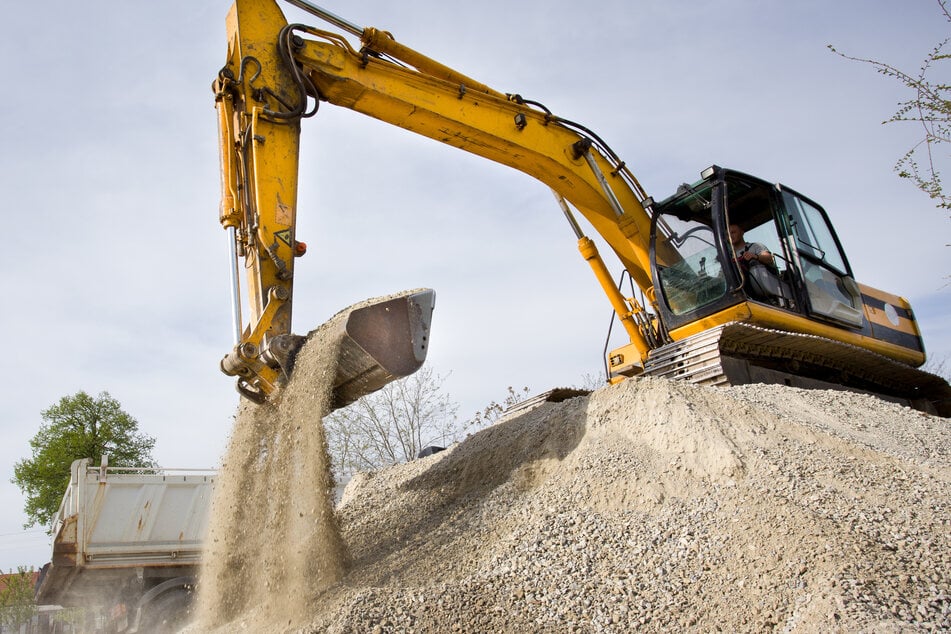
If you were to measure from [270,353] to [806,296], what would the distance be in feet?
18.3

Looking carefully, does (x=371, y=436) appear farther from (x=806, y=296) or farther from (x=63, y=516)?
(x=806, y=296)

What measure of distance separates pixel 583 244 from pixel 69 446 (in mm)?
20399

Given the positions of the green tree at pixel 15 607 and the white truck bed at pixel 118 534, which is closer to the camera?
the white truck bed at pixel 118 534

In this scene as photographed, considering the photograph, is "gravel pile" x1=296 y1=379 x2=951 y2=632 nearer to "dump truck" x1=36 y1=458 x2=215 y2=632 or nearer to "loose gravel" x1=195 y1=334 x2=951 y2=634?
"loose gravel" x1=195 y1=334 x2=951 y2=634

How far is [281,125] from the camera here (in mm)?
4895

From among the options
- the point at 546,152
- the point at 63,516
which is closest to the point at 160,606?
the point at 63,516

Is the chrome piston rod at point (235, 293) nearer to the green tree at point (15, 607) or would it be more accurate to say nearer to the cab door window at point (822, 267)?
the cab door window at point (822, 267)

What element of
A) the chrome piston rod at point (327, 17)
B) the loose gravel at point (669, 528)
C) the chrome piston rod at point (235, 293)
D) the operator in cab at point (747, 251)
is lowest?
the loose gravel at point (669, 528)

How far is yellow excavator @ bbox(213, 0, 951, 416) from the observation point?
4477 mm

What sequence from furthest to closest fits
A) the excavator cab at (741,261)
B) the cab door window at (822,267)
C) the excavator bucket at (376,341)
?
the cab door window at (822,267), the excavator cab at (741,261), the excavator bucket at (376,341)

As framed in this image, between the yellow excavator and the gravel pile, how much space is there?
3.87 ft

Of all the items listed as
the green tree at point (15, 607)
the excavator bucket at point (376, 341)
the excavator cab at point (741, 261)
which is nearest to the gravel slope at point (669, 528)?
the excavator bucket at point (376, 341)

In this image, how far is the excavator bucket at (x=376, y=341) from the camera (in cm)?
429

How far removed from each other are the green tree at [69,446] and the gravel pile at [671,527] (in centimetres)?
1968
